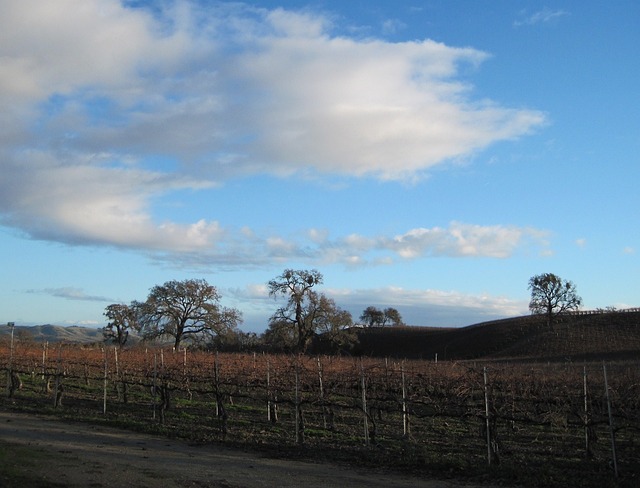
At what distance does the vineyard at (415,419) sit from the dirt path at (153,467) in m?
0.91

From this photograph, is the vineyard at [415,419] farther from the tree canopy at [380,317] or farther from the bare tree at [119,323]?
the tree canopy at [380,317]

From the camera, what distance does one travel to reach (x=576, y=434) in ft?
53.7

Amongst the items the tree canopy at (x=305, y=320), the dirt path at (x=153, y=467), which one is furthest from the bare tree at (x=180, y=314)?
the dirt path at (x=153, y=467)

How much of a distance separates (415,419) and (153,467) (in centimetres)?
1015

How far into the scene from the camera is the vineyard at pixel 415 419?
10750 mm

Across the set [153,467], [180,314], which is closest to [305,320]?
[180,314]

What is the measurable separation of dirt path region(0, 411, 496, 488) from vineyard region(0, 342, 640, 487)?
0.91 metres

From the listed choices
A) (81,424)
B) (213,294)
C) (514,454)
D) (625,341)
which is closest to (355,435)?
(514,454)

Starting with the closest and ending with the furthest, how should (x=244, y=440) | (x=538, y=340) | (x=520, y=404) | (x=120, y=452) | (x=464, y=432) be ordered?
(x=120, y=452) < (x=244, y=440) < (x=464, y=432) < (x=520, y=404) < (x=538, y=340)

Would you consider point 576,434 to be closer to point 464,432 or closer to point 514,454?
point 464,432

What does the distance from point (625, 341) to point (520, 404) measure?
4719 centimetres

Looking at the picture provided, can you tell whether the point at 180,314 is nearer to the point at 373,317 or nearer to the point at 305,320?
the point at 305,320

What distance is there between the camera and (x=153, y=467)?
10.4 meters

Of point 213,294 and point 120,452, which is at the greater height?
point 213,294
